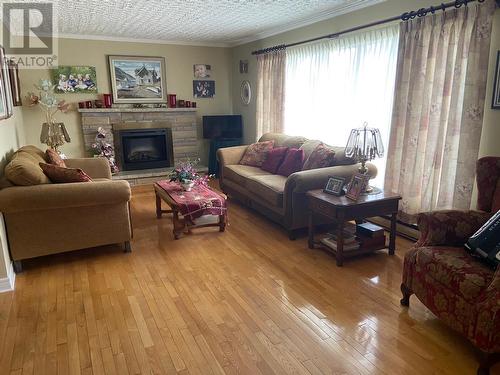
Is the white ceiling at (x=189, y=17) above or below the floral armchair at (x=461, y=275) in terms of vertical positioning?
above

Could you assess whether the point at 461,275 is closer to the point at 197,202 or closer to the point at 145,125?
the point at 197,202

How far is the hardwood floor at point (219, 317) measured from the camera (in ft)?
6.43

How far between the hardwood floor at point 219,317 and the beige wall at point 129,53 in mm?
3111

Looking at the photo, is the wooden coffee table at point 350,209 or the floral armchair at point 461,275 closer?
the floral armchair at point 461,275

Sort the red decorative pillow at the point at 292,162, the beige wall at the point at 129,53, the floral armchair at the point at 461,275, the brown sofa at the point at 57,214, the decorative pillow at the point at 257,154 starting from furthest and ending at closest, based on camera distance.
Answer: the beige wall at the point at 129,53
the decorative pillow at the point at 257,154
the red decorative pillow at the point at 292,162
the brown sofa at the point at 57,214
the floral armchair at the point at 461,275

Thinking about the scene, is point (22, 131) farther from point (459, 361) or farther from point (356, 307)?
point (459, 361)

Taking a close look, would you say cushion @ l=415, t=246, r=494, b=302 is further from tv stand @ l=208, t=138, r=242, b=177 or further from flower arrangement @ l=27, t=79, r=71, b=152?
flower arrangement @ l=27, t=79, r=71, b=152

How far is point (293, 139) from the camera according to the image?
4738 millimetres

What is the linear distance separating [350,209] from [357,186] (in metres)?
0.23

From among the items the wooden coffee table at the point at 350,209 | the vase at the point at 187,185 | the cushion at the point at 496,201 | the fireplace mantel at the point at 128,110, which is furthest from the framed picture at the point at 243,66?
the cushion at the point at 496,201

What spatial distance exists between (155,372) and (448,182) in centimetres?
270

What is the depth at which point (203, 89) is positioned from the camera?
22.0 feet

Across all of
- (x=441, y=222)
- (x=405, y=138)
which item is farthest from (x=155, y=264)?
(x=405, y=138)

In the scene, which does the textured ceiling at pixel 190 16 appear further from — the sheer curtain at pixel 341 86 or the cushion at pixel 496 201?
the cushion at pixel 496 201
